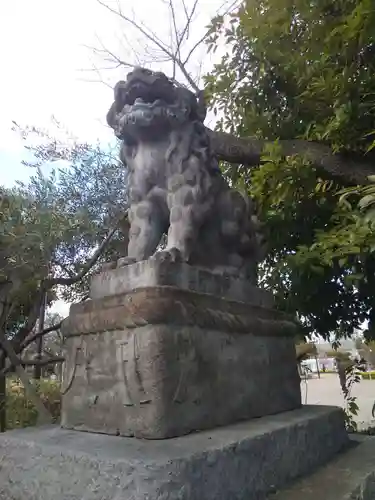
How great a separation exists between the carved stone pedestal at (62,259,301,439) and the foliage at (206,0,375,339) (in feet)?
3.70

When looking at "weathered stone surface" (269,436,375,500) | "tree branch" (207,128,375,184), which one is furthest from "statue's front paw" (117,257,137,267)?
"tree branch" (207,128,375,184)

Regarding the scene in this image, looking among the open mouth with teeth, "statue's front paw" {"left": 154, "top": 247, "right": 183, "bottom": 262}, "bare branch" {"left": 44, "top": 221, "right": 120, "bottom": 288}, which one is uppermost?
the open mouth with teeth

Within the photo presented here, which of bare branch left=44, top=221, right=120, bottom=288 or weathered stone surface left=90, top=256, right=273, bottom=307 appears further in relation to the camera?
bare branch left=44, top=221, right=120, bottom=288

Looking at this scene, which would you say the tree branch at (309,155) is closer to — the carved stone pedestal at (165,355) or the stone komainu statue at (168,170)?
the stone komainu statue at (168,170)

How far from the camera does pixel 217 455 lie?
152 cm

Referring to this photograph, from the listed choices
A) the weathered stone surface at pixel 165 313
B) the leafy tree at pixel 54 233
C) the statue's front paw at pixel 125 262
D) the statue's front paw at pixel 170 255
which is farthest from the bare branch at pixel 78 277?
the statue's front paw at pixel 170 255

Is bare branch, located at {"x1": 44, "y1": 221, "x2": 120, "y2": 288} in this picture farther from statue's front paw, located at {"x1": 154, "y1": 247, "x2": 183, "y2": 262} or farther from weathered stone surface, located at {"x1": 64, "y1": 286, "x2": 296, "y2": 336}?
statue's front paw, located at {"x1": 154, "y1": 247, "x2": 183, "y2": 262}

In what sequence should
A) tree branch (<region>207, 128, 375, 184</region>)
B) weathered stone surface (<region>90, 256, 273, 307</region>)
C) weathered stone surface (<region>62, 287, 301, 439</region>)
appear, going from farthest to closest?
tree branch (<region>207, 128, 375, 184</region>), weathered stone surface (<region>90, 256, 273, 307</region>), weathered stone surface (<region>62, 287, 301, 439</region>)

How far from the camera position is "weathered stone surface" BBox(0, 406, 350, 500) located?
137 centimetres

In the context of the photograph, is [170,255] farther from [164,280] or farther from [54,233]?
[54,233]

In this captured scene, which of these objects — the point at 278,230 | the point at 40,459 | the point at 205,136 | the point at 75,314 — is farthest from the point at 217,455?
the point at 278,230

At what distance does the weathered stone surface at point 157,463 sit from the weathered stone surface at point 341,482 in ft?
0.12

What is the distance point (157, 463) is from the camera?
4.44ft

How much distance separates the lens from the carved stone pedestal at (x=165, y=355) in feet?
5.59
